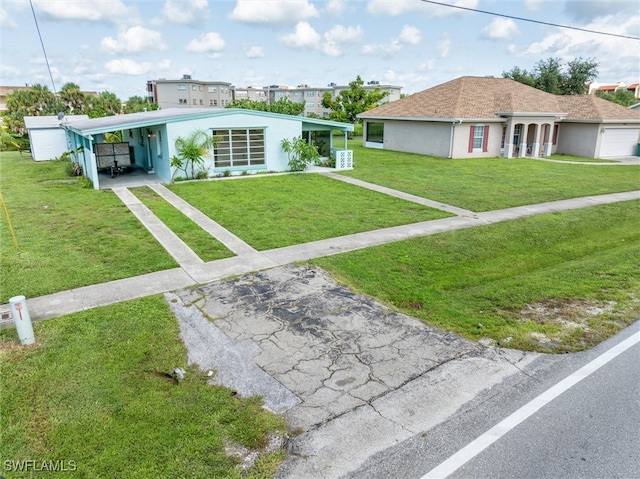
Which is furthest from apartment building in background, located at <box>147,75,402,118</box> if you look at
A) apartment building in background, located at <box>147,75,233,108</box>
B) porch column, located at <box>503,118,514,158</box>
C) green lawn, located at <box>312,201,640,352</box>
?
green lawn, located at <box>312,201,640,352</box>

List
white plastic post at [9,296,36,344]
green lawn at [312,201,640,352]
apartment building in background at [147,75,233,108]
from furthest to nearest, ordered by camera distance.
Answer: apartment building in background at [147,75,233,108] → green lawn at [312,201,640,352] → white plastic post at [9,296,36,344]

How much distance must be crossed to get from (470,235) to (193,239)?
6740mm

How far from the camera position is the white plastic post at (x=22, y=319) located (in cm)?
591

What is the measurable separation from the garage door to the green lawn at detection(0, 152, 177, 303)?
2948cm

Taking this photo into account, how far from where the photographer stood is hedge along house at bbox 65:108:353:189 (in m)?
18.2

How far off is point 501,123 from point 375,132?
9425 mm

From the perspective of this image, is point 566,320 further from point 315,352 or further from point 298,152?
point 298,152

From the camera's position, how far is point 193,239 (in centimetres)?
1084

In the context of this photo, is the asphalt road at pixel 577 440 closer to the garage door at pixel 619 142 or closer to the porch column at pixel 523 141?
the porch column at pixel 523 141

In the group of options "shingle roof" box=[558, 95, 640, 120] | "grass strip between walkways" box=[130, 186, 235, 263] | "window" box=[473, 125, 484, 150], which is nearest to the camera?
"grass strip between walkways" box=[130, 186, 235, 263]

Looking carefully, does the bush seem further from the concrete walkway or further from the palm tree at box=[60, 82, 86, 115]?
the palm tree at box=[60, 82, 86, 115]

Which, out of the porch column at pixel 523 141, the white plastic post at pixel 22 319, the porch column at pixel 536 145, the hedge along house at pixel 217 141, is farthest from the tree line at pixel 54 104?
the white plastic post at pixel 22 319

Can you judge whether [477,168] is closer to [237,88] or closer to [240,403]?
[240,403]

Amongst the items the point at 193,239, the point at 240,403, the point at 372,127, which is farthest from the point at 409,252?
the point at 372,127
